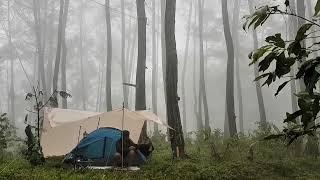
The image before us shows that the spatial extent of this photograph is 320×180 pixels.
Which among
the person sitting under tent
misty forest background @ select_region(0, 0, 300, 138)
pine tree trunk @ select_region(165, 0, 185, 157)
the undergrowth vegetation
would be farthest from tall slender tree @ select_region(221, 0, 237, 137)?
misty forest background @ select_region(0, 0, 300, 138)

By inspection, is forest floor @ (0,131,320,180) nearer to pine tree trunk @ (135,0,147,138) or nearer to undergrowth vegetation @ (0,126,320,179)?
undergrowth vegetation @ (0,126,320,179)

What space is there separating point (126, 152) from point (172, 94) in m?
1.93

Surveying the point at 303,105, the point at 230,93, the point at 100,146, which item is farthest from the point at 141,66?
the point at 303,105

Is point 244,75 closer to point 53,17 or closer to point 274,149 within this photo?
point 53,17

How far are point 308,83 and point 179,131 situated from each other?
31.9 feet

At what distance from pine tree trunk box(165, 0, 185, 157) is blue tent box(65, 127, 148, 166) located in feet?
5.23

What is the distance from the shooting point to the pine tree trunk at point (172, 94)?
37.6ft

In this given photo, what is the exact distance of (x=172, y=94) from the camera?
11.6m

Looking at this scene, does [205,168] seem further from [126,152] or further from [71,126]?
[71,126]

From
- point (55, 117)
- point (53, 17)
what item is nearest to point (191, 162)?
point (55, 117)

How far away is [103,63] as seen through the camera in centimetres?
4584

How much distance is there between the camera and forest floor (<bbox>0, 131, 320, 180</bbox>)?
9.21 m

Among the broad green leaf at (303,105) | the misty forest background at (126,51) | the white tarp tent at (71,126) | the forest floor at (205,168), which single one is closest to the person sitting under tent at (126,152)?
the forest floor at (205,168)

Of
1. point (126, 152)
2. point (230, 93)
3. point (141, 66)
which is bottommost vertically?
point (126, 152)
